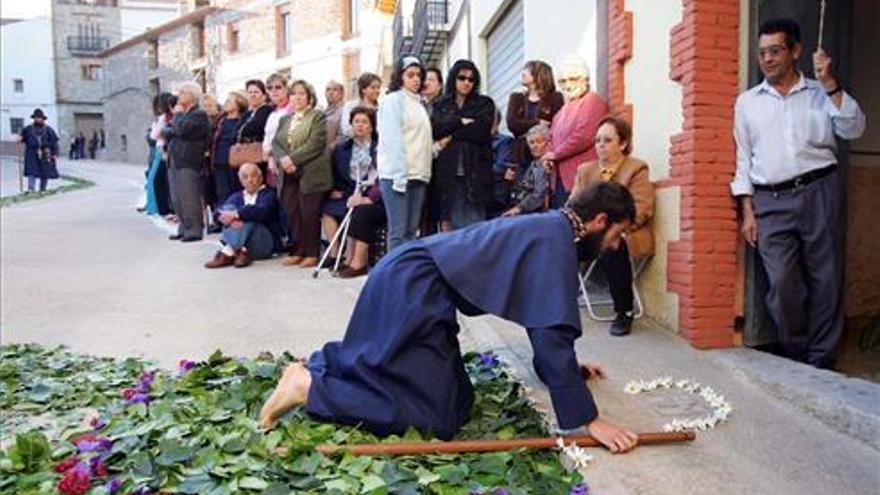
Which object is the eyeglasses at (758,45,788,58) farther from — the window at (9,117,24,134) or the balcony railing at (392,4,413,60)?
the window at (9,117,24,134)

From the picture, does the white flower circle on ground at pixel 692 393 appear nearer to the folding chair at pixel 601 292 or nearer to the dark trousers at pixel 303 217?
the folding chair at pixel 601 292

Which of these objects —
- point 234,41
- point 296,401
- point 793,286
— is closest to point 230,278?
point 296,401

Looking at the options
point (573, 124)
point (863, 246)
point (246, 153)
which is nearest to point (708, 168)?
point (573, 124)

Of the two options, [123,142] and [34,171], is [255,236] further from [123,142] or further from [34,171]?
[123,142]

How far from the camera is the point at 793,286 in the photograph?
15.3ft

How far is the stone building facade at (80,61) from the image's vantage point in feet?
188

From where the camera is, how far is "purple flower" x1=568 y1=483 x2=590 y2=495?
303 centimetres

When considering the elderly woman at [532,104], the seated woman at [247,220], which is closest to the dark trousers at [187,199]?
the seated woman at [247,220]

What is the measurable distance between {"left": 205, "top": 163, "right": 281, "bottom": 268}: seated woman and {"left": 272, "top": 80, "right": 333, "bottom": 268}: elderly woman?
0.83 feet

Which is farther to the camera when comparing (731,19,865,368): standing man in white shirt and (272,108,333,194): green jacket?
(272,108,333,194): green jacket

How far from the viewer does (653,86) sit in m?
5.39

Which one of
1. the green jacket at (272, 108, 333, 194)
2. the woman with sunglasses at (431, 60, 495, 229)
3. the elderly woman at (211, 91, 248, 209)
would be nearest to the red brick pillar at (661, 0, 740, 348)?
the woman with sunglasses at (431, 60, 495, 229)

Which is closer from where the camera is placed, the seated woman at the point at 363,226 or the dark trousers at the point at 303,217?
the seated woman at the point at 363,226

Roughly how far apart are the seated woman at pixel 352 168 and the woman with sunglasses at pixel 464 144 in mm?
918
